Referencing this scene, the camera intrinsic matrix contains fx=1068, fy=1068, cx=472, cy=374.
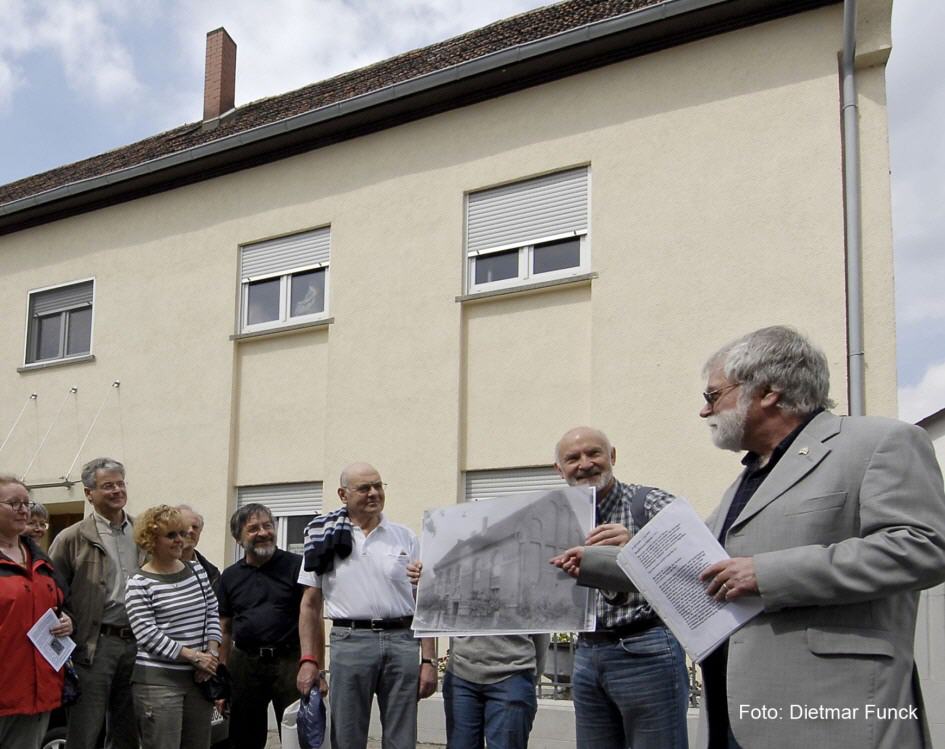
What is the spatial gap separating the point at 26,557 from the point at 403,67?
1043cm

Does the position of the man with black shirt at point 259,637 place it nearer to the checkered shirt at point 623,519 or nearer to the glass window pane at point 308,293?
the checkered shirt at point 623,519

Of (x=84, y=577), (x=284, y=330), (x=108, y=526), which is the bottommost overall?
(x=84, y=577)

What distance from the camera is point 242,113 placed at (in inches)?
656

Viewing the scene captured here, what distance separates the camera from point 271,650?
22.5ft

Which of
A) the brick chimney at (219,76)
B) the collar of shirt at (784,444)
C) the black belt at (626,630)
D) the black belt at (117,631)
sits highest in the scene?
the brick chimney at (219,76)

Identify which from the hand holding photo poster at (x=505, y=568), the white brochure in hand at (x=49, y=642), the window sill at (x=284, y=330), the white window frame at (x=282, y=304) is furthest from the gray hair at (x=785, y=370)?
Result: the white window frame at (x=282, y=304)

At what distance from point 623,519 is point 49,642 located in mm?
3181

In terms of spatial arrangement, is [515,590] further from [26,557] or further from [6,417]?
[6,417]

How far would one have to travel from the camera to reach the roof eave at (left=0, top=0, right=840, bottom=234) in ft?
34.8

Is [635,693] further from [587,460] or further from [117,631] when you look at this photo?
[117,631]

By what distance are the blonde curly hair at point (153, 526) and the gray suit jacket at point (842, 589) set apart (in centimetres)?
390

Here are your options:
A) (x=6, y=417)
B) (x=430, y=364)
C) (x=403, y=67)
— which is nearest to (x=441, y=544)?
(x=430, y=364)

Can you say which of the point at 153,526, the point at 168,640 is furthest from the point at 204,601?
the point at 153,526

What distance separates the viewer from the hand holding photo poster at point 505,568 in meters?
4.12
